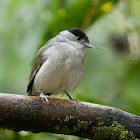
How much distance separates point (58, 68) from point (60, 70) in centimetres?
3

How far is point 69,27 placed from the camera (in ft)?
16.6

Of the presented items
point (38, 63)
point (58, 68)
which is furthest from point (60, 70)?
point (38, 63)

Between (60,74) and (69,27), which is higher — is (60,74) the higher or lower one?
the lower one

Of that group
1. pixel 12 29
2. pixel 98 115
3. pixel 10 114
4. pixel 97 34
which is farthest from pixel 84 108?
pixel 97 34

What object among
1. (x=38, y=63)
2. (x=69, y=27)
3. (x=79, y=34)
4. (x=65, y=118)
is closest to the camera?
(x=65, y=118)

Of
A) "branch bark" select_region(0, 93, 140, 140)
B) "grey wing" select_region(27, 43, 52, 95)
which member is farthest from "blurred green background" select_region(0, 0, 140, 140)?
"branch bark" select_region(0, 93, 140, 140)

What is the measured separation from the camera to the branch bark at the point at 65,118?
3.26 m

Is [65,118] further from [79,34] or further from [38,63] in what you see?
[79,34]

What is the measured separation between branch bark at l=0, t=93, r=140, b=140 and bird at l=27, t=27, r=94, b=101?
57cm

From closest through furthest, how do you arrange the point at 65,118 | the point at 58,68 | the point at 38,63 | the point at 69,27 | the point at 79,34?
the point at 65,118
the point at 58,68
the point at 38,63
the point at 79,34
the point at 69,27

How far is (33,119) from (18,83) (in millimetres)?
2030

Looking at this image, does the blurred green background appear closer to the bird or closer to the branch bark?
the bird

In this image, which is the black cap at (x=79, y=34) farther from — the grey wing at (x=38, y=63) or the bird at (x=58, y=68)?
the grey wing at (x=38, y=63)

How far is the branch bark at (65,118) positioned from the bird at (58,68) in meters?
0.57
